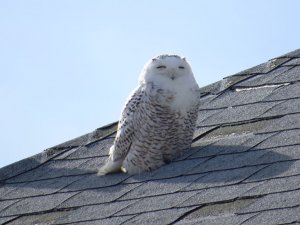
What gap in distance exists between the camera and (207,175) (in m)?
6.75

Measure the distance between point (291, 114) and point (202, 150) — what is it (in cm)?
51

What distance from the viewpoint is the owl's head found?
24.5 feet

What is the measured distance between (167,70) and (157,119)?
0.95 feet

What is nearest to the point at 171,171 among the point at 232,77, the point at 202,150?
the point at 202,150

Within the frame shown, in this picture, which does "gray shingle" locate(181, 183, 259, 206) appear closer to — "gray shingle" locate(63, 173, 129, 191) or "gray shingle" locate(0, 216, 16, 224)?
"gray shingle" locate(63, 173, 129, 191)

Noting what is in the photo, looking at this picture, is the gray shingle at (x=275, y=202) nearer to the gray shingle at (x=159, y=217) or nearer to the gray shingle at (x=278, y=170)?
the gray shingle at (x=278, y=170)

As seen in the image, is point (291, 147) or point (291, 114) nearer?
point (291, 147)

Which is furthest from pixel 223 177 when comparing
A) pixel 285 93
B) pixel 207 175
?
pixel 285 93

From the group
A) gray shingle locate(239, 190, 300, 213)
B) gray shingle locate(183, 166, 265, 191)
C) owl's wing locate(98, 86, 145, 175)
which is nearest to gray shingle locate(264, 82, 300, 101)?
owl's wing locate(98, 86, 145, 175)

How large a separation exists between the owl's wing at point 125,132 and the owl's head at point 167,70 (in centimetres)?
9

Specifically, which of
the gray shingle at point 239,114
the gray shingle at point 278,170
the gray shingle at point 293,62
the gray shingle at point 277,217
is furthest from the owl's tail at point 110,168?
the gray shingle at point 277,217

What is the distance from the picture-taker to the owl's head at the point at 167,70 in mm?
7477

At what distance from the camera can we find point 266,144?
691cm

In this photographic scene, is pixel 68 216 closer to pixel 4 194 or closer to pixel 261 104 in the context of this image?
pixel 4 194
